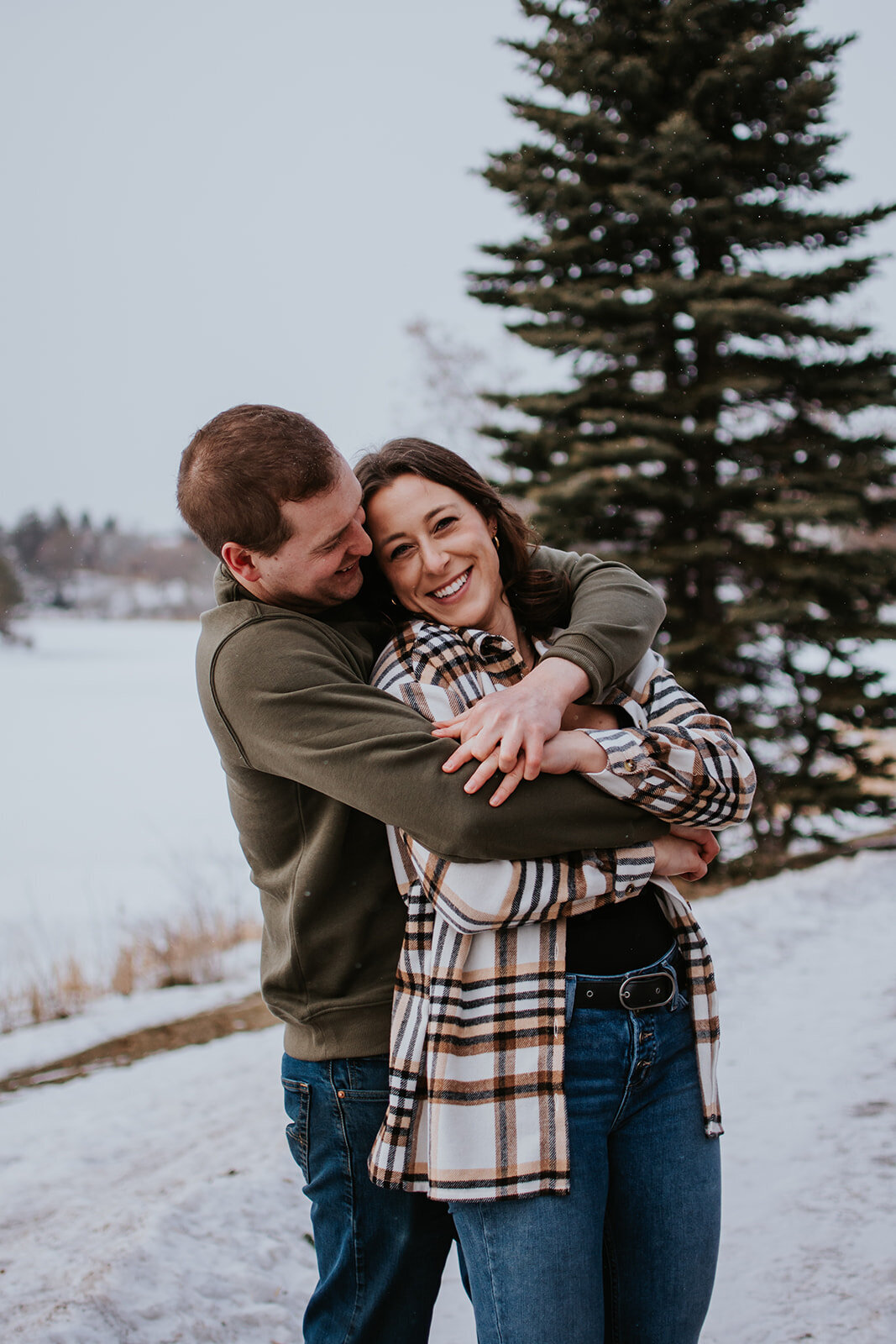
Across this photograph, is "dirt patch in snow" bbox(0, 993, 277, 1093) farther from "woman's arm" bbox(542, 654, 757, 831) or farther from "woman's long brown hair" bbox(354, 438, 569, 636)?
"woman's arm" bbox(542, 654, 757, 831)

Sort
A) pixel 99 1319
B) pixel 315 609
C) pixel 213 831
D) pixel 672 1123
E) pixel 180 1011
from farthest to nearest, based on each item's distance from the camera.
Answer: pixel 213 831, pixel 180 1011, pixel 99 1319, pixel 315 609, pixel 672 1123

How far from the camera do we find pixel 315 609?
5.94 feet

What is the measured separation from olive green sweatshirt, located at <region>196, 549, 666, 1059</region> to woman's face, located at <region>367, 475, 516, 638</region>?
5.6 inches

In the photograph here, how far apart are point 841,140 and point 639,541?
12.1 feet

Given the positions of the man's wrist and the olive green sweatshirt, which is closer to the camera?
the olive green sweatshirt

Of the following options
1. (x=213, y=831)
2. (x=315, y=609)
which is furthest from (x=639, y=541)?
(x=213, y=831)

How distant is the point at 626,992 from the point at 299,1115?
635mm

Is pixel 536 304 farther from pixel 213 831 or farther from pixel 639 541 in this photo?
pixel 213 831

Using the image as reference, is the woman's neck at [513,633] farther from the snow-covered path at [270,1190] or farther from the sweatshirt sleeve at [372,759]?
the snow-covered path at [270,1190]

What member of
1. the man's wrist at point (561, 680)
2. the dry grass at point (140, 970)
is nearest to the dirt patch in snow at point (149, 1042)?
the dry grass at point (140, 970)

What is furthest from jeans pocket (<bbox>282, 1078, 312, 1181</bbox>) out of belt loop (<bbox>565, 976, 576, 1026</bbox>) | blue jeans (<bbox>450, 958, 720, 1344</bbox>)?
belt loop (<bbox>565, 976, 576, 1026</bbox>)

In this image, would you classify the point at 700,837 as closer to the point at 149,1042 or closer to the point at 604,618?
the point at 604,618

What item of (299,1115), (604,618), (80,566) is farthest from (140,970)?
(80,566)

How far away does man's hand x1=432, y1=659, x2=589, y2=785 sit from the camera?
55.1 inches
